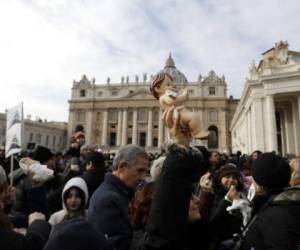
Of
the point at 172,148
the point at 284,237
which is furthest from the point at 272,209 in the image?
the point at 172,148

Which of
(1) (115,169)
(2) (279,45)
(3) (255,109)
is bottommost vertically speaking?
(1) (115,169)

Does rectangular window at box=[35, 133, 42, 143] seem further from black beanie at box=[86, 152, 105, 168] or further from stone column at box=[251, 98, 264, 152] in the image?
black beanie at box=[86, 152, 105, 168]

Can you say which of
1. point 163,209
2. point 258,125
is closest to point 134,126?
point 258,125

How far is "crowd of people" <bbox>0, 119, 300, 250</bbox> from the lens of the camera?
1071 mm

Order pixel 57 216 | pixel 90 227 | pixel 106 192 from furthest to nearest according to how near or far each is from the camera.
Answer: pixel 57 216, pixel 106 192, pixel 90 227

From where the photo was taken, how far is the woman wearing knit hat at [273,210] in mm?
1562

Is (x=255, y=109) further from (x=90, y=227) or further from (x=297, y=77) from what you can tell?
(x=90, y=227)

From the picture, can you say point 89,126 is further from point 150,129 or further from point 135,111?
point 150,129

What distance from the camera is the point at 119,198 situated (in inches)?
72.7

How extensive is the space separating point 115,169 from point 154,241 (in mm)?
1074

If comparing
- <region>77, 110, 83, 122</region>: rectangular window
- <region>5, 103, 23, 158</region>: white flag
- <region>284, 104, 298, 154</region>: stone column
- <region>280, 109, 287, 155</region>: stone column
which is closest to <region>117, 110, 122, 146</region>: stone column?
<region>77, 110, 83, 122</region>: rectangular window

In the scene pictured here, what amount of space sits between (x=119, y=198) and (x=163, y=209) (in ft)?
2.81

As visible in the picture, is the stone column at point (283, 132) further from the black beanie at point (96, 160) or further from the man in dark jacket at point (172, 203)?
the man in dark jacket at point (172, 203)

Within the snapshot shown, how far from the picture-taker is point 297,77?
1711 cm
